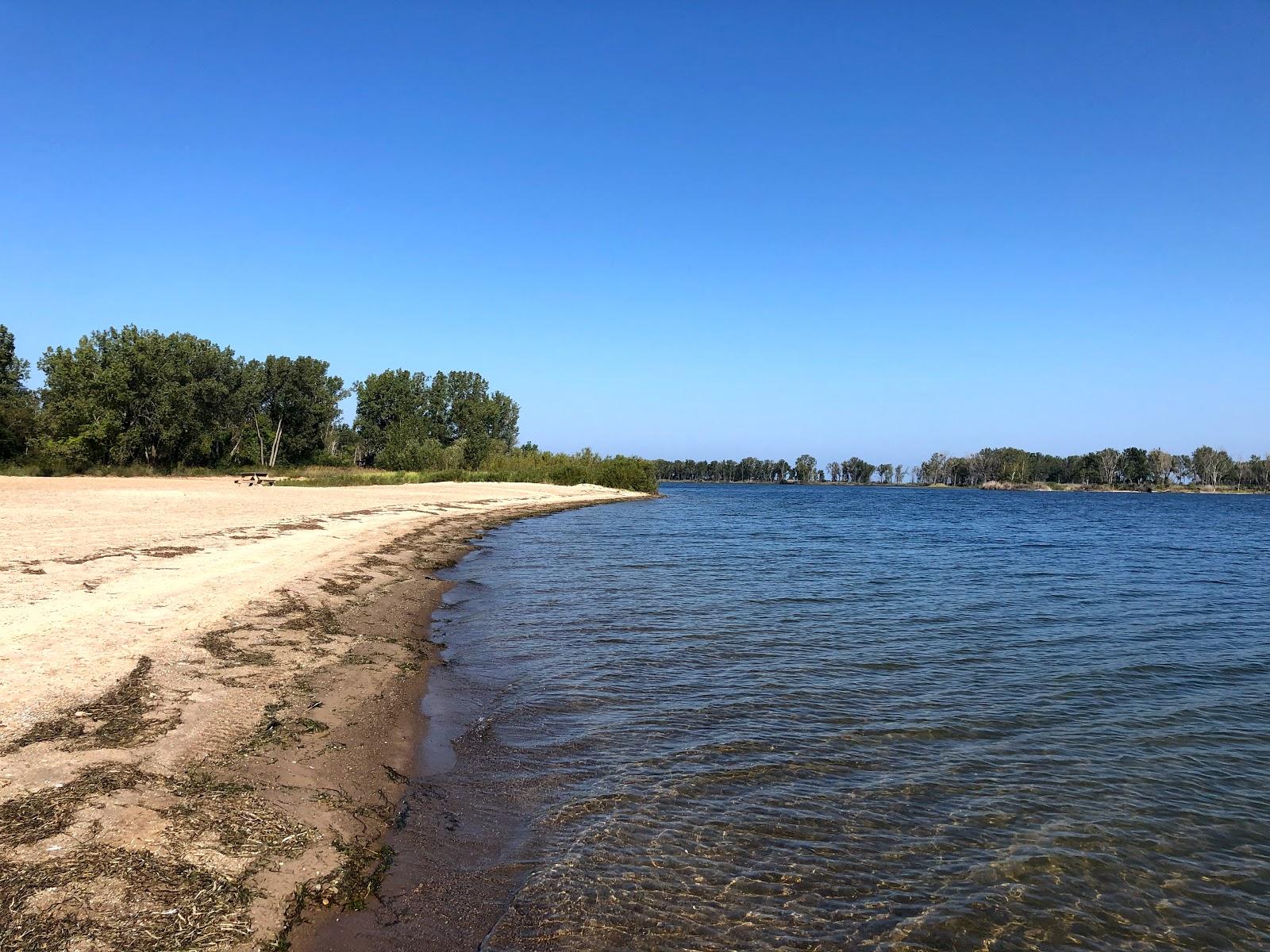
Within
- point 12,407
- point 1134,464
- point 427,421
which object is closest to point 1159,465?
point 1134,464

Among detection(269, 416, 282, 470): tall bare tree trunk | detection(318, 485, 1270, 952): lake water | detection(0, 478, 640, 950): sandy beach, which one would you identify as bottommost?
detection(318, 485, 1270, 952): lake water

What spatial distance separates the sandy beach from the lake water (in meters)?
0.72

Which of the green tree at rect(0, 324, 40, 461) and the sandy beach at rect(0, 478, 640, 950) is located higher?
the green tree at rect(0, 324, 40, 461)

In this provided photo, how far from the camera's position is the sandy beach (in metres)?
4.20

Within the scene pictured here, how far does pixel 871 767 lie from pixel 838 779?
55cm

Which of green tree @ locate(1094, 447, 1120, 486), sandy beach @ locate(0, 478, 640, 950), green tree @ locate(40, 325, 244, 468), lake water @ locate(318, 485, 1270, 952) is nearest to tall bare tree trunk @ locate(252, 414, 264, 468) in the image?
green tree @ locate(40, 325, 244, 468)

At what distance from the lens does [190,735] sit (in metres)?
6.51

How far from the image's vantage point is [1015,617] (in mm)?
16031

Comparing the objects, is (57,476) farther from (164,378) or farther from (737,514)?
(737,514)

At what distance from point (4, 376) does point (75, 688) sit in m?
71.0

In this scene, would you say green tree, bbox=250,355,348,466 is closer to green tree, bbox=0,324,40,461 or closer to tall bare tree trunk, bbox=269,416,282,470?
tall bare tree trunk, bbox=269,416,282,470

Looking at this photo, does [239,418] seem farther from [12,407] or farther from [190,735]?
[190,735]

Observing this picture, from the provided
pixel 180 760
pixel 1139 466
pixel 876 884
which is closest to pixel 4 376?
pixel 180 760

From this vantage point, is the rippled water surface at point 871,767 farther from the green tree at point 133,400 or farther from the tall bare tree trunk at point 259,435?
the tall bare tree trunk at point 259,435
